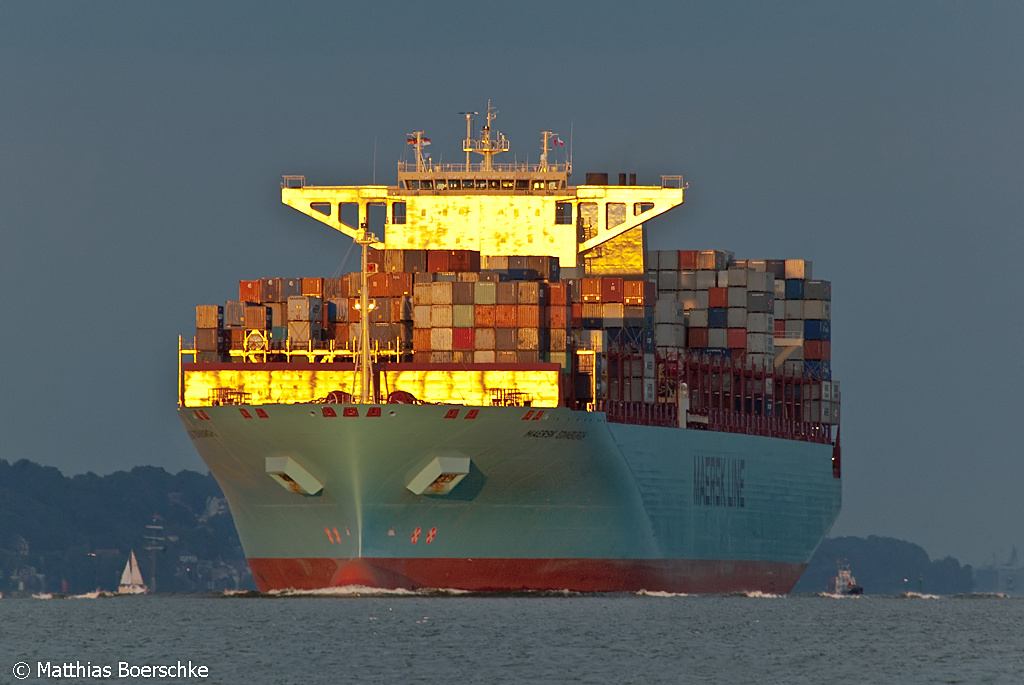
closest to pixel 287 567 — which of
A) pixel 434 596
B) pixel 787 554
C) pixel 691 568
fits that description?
pixel 434 596

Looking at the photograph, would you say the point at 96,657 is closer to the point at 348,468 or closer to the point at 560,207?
the point at 348,468

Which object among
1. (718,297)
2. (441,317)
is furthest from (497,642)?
(718,297)

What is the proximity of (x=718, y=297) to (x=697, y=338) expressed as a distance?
69.4 inches

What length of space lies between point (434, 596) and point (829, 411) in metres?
26.2

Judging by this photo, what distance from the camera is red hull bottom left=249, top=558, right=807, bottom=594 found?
71.2 metres

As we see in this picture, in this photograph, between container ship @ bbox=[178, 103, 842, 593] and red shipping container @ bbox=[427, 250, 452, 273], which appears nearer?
container ship @ bbox=[178, 103, 842, 593]

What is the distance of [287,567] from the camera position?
73.9 m

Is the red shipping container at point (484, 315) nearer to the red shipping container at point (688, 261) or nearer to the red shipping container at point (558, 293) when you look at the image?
the red shipping container at point (558, 293)

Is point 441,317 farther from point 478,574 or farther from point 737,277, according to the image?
point 737,277

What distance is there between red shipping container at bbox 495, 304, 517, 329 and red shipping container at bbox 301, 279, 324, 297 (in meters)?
7.12

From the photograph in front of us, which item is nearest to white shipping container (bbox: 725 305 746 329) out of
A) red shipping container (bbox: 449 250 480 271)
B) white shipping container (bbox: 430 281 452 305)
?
red shipping container (bbox: 449 250 480 271)

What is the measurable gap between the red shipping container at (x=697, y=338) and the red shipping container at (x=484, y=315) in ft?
50.6

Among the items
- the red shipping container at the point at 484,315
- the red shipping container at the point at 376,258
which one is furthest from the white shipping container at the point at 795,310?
the red shipping container at the point at 484,315

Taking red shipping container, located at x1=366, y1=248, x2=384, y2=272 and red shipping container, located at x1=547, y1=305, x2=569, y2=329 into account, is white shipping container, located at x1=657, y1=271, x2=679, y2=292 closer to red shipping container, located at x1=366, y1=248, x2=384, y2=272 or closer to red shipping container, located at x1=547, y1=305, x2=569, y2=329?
red shipping container, located at x1=547, y1=305, x2=569, y2=329
